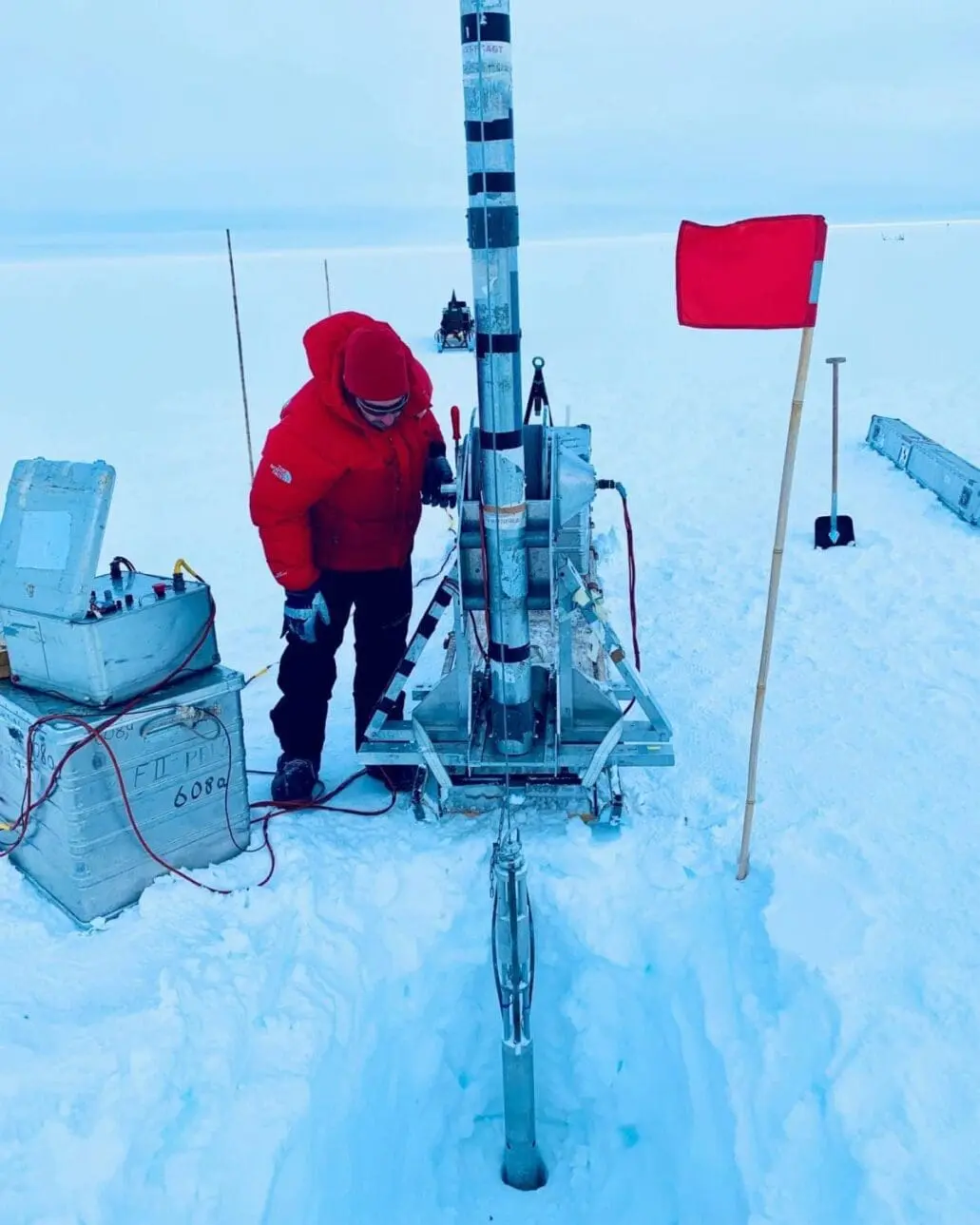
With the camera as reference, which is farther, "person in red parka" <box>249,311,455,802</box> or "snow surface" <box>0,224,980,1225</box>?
"person in red parka" <box>249,311,455,802</box>

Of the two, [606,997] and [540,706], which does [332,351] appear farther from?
[606,997]

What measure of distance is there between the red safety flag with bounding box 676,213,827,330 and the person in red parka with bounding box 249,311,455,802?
1095mm

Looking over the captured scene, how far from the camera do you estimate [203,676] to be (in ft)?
11.2

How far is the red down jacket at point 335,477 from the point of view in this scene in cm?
A: 355

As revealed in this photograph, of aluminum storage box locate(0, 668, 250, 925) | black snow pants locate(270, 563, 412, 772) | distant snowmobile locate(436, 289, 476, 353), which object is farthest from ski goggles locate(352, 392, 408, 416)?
distant snowmobile locate(436, 289, 476, 353)

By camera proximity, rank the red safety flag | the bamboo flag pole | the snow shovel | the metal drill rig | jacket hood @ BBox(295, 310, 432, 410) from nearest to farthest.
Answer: the metal drill rig, the red safety flag, the bamboo flag pole, jacket hood @ BBox(295, 310, 432, 410), the snow shovel

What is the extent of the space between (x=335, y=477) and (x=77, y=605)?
1095 mm

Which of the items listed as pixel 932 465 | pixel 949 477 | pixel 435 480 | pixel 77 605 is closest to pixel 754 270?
pixel 435 480

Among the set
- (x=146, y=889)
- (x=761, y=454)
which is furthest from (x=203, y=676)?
(x=761, y=454)

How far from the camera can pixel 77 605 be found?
302 centimetres

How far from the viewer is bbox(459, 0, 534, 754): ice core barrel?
2873mm

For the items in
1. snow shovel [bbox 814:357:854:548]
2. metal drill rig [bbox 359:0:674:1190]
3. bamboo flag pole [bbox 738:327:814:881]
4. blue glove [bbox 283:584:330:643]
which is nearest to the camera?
metal drill rig [bbox 359:0:674:1190]

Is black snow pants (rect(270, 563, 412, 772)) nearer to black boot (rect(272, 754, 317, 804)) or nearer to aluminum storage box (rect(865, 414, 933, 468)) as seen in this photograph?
black boot (rect(272, 754, 317, 804))

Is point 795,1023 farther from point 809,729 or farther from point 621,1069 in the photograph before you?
point 809,729
